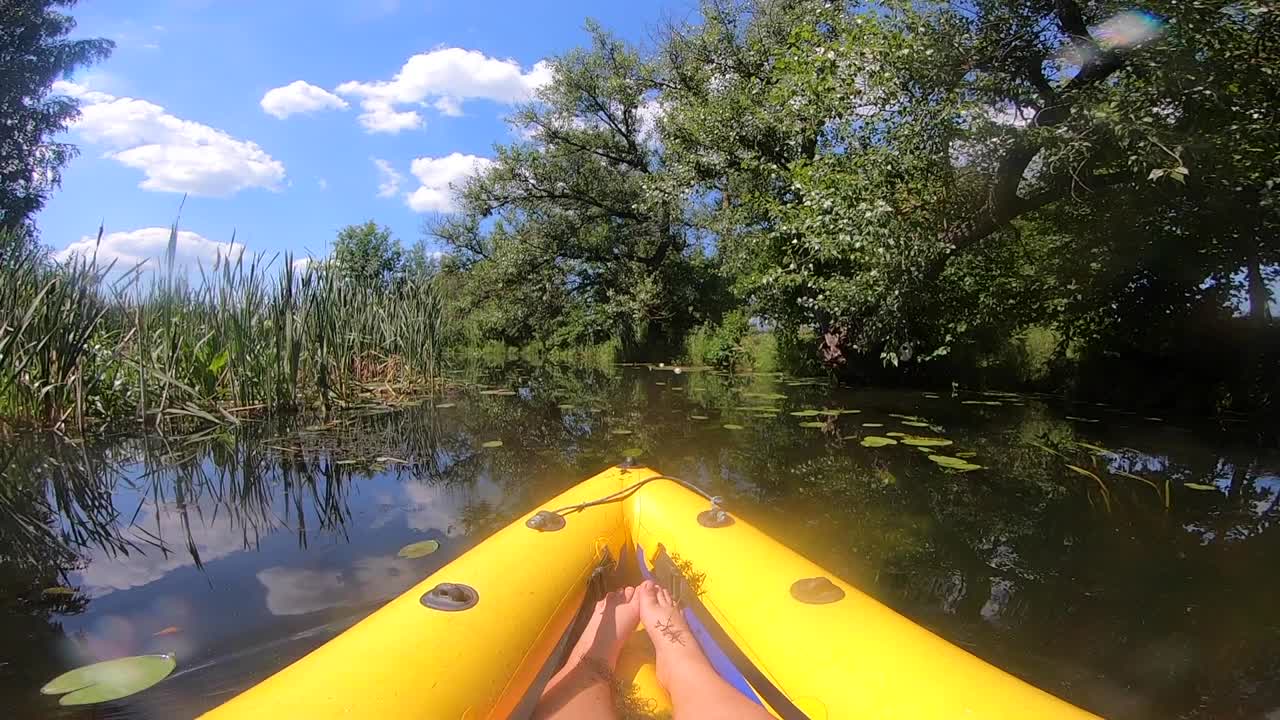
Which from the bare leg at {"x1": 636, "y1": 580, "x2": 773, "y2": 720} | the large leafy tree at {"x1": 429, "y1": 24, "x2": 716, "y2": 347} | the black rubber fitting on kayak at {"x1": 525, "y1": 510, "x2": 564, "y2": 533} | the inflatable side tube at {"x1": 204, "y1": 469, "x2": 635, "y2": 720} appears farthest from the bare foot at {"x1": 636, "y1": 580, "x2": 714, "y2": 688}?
the large leafy tree at {"x1": 429, "y1": 24, "x2": 716, "y2": 347}

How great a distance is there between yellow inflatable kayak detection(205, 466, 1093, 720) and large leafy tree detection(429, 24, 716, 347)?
15.2m

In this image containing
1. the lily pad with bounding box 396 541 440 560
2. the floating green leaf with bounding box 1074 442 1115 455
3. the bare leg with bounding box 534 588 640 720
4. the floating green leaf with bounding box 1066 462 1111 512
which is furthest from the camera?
the floating green leaf with bounding box 1074 442 1115 455

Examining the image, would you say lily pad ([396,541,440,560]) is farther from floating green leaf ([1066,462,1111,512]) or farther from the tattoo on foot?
floating green leaf ([1066,462,1111,512])

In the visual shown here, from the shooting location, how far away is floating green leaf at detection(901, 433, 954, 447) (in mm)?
5238

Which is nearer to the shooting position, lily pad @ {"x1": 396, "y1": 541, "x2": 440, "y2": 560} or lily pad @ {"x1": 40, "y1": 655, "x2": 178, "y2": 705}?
lily pad @ {"x1": 40, "y1": 655, "x2": 178, "y2": 705}

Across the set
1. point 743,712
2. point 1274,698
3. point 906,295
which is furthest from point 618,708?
point 906,295

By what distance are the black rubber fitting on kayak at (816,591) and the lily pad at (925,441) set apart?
4180 millimetres

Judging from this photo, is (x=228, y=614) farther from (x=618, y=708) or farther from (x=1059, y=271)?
(x=1059, y=271)

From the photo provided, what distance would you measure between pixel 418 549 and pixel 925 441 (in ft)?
13.8

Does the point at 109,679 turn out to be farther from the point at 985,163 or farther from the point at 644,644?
the point at 985,163

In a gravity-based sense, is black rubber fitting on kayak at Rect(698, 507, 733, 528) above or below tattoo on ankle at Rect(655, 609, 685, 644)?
above

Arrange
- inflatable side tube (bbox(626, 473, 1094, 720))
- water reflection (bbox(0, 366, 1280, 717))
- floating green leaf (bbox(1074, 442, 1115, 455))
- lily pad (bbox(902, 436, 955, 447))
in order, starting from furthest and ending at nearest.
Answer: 1. lily pad (bbox(902, 436, 955, 447))
2. floating green leaf (bbox(1074, 442, 1115, 455))
3. water reflection (bbox(0, 366, 1280, 717))
4. inflatable side tube (bbox(626, 473, 1094, 720))

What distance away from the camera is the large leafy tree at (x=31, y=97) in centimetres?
1438

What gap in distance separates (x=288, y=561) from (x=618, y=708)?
200cm
